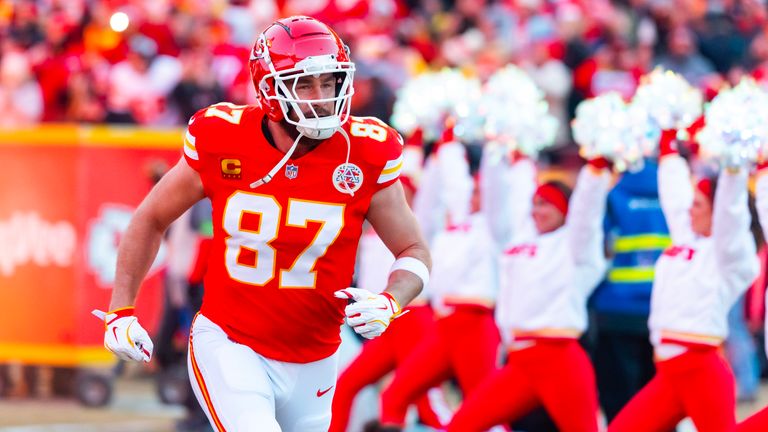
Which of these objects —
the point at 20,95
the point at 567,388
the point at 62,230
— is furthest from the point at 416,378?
the point at 20,95

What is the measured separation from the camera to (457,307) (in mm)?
9430

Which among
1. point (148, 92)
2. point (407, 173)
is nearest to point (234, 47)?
point (148, 92)

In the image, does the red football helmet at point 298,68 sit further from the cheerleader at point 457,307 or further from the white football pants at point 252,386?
the cheerleader at point 457,307

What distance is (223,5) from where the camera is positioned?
56.7 feet

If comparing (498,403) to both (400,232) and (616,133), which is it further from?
(400,232)

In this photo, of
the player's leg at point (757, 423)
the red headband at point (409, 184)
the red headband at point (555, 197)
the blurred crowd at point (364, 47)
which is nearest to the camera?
the player's leg at point (757, 423)

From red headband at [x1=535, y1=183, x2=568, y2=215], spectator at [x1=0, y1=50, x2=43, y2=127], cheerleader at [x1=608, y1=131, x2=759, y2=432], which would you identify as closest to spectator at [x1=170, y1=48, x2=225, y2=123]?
spectator at [x1=0, y1=50, x2=43, y2=127]

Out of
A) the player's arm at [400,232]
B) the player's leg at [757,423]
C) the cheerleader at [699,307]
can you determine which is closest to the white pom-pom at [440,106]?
the cheerleader at [699,307]

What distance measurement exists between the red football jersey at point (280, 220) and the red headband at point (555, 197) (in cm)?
269

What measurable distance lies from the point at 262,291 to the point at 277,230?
25cm

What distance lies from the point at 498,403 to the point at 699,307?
1233mm

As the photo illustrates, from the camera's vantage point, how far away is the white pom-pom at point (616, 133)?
27.3 ft

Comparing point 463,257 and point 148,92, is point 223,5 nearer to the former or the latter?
point 148,92

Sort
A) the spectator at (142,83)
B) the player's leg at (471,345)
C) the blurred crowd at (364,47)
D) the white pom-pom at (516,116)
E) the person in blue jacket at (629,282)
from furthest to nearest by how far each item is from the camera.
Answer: the spectator at (142,83) < the blurred crowd at (364,47) < the white pom-pom at (516,116) < the player's leg at (471,345) < the person in blue jacket at (629,282)
